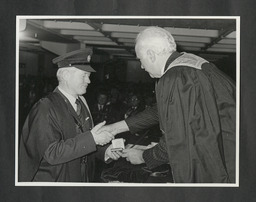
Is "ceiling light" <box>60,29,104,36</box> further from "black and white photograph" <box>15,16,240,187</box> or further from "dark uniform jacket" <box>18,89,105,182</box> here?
"dark uniform jacket" <box>18,89,105,182</box>

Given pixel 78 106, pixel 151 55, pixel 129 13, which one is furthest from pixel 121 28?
pixel 78 106

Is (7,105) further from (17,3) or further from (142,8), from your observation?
(142,8)

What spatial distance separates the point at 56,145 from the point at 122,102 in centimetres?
38

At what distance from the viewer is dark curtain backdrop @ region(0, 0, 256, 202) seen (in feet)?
5.54

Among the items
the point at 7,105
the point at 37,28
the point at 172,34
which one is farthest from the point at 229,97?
the point at 7,105

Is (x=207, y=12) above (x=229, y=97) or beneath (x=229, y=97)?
above

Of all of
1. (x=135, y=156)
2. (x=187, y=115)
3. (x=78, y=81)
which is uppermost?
(x=78, y=81)

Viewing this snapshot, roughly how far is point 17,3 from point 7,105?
1.66 ft

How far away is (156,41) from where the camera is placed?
1.65 meters

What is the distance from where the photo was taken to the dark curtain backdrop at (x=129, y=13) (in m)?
1.69

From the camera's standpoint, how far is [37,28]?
168 centimetres

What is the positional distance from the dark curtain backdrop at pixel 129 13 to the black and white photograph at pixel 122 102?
0.03m

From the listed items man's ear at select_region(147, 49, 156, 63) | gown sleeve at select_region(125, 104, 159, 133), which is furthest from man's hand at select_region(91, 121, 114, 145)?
man's ear at select_region(147, 49, 156, 63)

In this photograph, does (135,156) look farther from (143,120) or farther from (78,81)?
(78,81)
